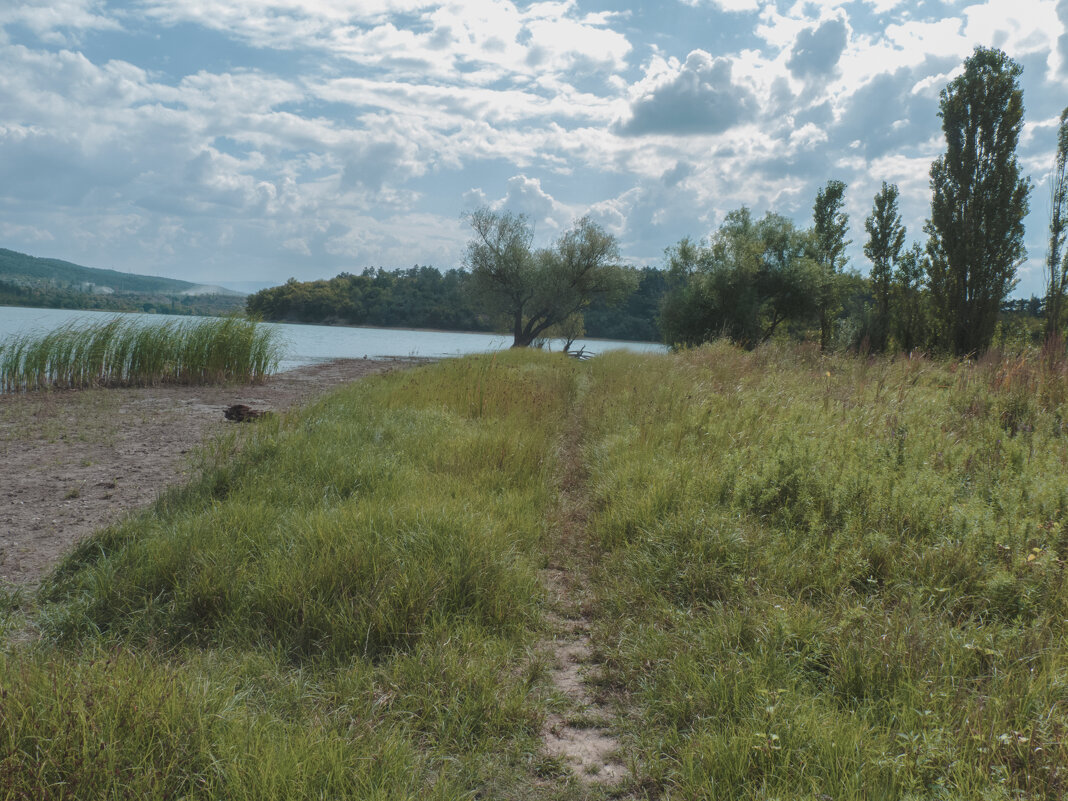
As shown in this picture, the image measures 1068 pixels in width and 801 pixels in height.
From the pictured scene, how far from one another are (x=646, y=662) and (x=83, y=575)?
11.6 ft

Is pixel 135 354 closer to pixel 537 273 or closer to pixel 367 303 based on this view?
pixel 537 273

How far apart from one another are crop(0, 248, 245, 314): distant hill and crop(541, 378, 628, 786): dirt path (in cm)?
1952

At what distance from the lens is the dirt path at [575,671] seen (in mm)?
2461

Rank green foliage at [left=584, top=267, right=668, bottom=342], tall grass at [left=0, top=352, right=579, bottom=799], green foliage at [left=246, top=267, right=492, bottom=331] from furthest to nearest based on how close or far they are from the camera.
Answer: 1. green foliage at [left=246, top=267, right=492, bottom=331]
2. green foliage at [left=584, top=267, right=668, bottom=342]
3. tall grass at [left=0, top=352, right=579, bottom=799]

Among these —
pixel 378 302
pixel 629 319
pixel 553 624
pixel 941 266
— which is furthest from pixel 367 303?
pixel 553 624

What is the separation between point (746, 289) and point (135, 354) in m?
30.5

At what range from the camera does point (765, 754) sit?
2.22 metres

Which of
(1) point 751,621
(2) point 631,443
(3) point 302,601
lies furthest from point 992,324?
(3) point 302,601

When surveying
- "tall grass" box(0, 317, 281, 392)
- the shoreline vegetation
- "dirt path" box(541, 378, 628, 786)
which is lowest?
"dirt path" box(541, 378, 628, 786)

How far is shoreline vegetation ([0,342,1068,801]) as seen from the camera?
7.04ft

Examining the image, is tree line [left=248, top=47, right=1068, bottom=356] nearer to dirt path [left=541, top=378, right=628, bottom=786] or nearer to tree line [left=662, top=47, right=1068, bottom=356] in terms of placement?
tree line [left=662, top=47, right=1068, bottom=356]

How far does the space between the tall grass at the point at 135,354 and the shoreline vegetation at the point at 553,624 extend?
43.7ft

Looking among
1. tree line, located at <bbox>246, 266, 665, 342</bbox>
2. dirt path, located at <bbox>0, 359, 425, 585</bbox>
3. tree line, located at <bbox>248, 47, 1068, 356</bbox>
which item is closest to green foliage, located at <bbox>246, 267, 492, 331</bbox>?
tree line, located at <bbox>246, 266, 665, 342</bbox>

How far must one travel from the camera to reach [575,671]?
10.3ft
